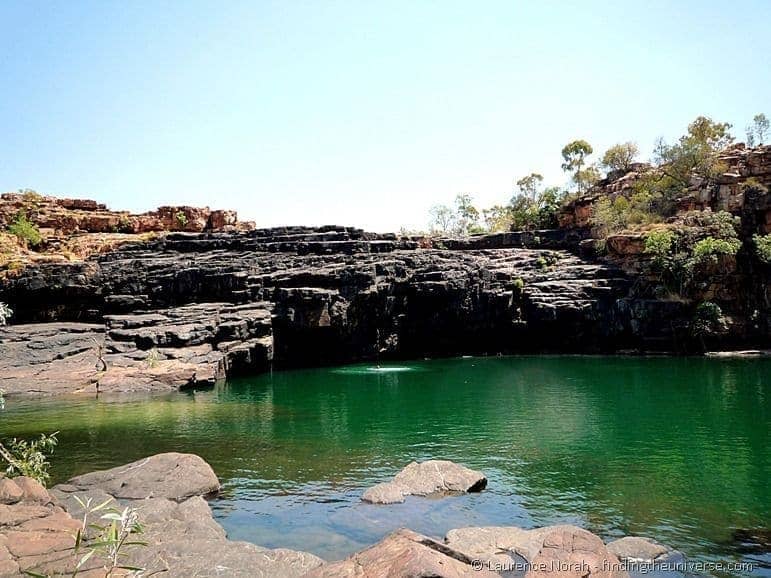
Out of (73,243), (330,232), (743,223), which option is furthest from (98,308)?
(743,223)

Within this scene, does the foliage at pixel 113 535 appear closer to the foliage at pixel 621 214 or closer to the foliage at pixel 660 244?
the foliage at pixel 660 244

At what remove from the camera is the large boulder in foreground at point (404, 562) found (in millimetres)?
7637

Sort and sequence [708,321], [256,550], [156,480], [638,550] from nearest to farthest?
[256,550] < [638,550] < [156,480] < [708,321]

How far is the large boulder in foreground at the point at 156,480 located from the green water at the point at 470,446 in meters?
0.91

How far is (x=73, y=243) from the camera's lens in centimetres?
5338

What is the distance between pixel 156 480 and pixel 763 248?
49899 millimetres

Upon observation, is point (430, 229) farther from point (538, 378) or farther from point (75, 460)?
point (75, 460)

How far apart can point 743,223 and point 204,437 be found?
48675 mm

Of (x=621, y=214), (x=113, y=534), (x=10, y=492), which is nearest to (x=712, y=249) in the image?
(x=621, y=214)

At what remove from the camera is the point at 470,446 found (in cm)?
2017

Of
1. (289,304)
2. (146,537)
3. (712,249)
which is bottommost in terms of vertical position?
(146,537)

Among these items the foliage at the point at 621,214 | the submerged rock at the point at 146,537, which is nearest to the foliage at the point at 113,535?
the submerged rock at the point at 146,537

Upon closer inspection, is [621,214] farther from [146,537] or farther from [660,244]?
[146,537]

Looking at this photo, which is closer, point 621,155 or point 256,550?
point 256,550
